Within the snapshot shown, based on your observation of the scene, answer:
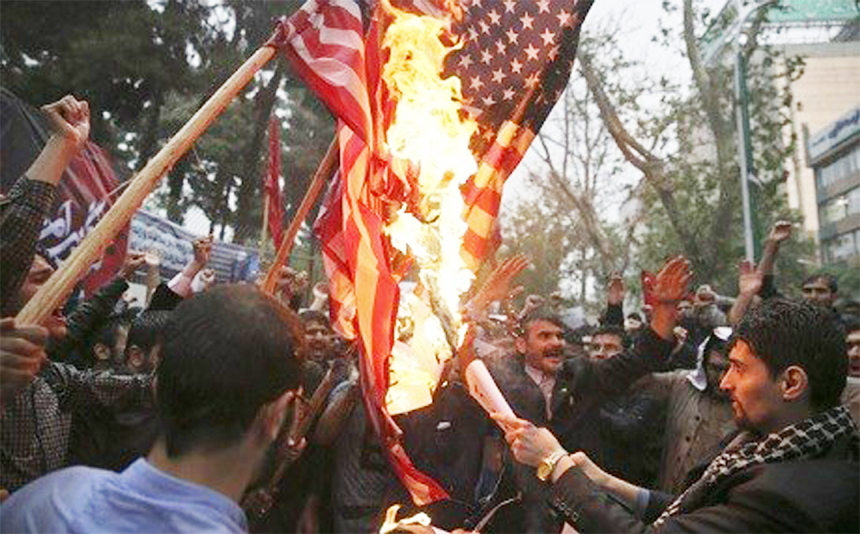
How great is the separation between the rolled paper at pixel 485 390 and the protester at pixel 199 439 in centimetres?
141

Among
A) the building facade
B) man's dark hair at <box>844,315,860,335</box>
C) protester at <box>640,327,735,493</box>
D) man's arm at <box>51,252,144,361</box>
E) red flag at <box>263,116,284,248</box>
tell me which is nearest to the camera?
protester at <box>640,327,735,493</box>

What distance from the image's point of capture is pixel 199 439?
1.62 metres

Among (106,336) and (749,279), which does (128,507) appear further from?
(749,279)

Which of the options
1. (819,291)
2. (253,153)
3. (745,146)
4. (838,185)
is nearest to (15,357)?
(819,291)

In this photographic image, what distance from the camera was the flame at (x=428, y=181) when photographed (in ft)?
12.1

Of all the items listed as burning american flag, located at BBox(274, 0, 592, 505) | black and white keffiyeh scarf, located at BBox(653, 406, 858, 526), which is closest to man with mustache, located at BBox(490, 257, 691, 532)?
burning american flag, located at BBox(274, 0, 592, 505)

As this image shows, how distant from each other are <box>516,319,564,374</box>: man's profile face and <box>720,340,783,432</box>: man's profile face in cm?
254

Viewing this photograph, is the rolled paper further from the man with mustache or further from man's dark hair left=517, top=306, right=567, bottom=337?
man's dark hair left=517, top=306, right=567, bottom=337

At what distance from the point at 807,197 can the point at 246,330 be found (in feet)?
238

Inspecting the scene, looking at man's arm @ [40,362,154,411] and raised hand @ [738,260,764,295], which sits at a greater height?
raised hand @ [738,260,764,295]

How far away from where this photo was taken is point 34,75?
1236 centimetres

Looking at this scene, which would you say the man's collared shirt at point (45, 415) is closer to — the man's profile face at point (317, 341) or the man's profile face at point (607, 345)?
the man's profile face at point (317, 341)

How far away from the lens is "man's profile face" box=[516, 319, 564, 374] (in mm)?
5250

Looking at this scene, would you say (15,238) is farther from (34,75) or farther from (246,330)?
(34,75)
